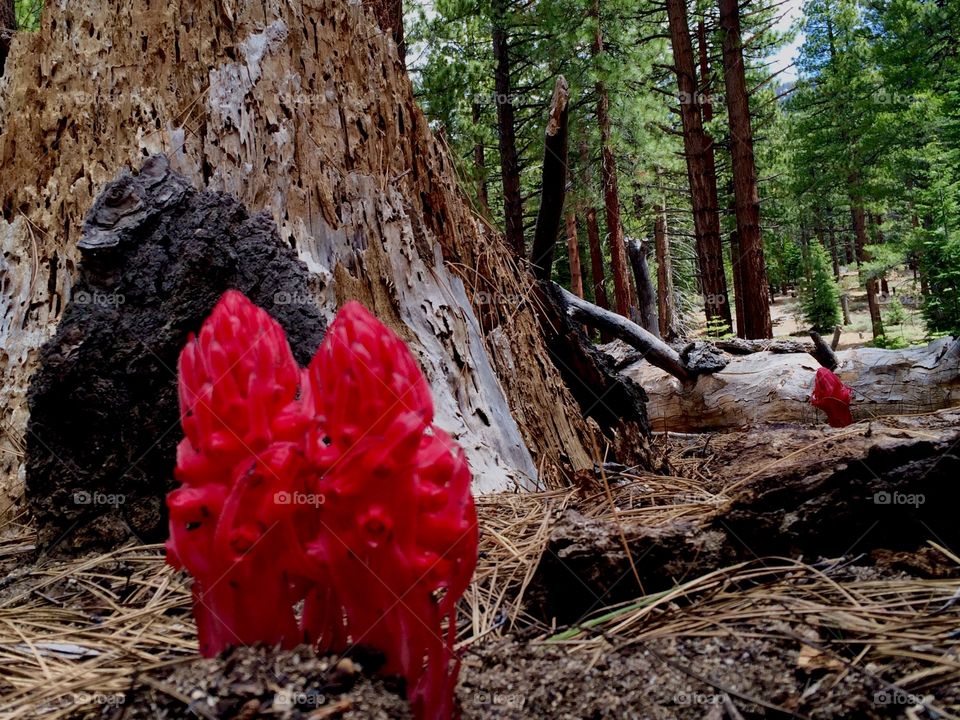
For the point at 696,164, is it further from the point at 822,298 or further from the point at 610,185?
the point at 822,298

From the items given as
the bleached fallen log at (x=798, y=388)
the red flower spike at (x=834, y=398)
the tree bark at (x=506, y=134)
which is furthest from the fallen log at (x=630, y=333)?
the tree bark at (x=506, y=134)

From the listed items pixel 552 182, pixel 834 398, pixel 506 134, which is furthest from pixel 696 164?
pixel 552 182

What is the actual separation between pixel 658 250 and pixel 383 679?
2008 cm

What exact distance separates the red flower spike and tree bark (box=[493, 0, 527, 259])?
683 cm

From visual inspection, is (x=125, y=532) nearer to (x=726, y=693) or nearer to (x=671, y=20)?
(x=726, y=693)

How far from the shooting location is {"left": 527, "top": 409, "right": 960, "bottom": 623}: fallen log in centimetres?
153

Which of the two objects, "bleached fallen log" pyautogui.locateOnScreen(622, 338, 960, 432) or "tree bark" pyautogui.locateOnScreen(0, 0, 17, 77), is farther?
"bleached fallen log" pyautogui.locateOnScreen(622, 338, 960, 432)

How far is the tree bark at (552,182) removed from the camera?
11.3 feet

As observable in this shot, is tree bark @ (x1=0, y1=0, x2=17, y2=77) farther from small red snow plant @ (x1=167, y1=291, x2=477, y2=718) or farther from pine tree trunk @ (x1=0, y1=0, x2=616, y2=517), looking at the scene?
small red snow plant @ (x1=167, y1=291, x2=477, y2=718)

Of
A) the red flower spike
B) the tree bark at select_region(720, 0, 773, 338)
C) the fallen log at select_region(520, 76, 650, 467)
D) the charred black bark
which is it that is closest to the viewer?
the charred black bark

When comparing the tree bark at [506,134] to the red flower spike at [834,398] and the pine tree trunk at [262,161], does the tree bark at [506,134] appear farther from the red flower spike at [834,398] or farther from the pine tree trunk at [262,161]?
the pine tree trunk at [262,161]

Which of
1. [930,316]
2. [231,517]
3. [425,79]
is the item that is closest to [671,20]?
[425,79]

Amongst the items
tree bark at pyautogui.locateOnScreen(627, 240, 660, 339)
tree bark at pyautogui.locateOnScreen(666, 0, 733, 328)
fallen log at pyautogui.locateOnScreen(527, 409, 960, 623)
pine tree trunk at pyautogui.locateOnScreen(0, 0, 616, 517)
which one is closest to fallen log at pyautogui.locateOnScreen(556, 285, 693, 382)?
tree bark at pyautogui.locateOnScreen(627, 240, 660, 339)

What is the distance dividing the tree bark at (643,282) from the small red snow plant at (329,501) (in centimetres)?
678
